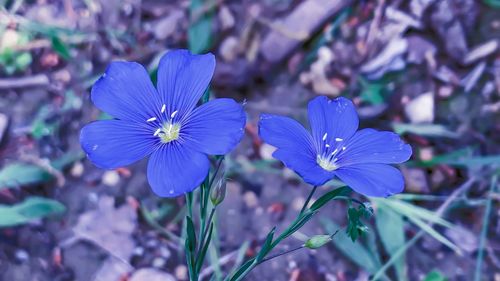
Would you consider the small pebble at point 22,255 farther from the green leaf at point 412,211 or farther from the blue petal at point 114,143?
the green leaf at point 412,211

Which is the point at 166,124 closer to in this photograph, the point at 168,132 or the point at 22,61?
the point at 168,132

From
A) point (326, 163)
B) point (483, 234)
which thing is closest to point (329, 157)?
point (326, 163)

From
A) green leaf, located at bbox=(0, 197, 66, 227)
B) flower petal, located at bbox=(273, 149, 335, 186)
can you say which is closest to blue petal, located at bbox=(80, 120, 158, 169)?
flower petal, located at bbox=(273, 149, 335, 186)

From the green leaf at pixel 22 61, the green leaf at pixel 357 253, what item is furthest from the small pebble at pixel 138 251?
the green leaf at pixel 22 61

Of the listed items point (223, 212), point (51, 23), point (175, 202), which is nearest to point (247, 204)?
point (223, 212)

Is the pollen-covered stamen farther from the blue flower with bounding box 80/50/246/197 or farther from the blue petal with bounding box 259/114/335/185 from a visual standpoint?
the blue flower with bounding box 80/50/246/197

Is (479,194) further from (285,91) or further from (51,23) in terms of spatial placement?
(51,23)
